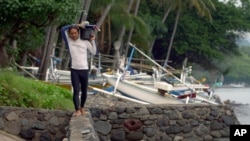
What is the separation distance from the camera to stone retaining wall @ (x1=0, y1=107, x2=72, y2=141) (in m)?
9.78

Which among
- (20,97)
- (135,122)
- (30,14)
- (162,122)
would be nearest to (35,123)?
(20,97)

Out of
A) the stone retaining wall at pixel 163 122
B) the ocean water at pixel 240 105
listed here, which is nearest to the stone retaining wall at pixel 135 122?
the stone retaining wall at pixel 163 122

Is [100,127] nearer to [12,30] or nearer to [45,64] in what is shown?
[12,30]

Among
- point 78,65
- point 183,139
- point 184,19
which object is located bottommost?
point 183,139

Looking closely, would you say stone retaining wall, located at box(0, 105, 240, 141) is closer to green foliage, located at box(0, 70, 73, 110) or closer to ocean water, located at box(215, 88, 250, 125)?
green foliage, located at box(0, 70, 73, 110)

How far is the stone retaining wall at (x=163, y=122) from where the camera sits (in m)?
11.4

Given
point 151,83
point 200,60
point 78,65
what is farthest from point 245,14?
point 78,65

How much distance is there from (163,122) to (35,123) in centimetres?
289

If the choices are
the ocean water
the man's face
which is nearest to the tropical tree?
the man's face

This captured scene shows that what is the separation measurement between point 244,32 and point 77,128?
131 feet

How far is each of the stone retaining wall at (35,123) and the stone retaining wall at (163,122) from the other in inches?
36.2

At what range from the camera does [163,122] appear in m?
12.0

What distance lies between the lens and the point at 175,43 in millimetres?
45562

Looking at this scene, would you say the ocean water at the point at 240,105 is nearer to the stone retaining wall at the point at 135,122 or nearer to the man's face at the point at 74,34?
the stone retaining wall at the point at 135,122
